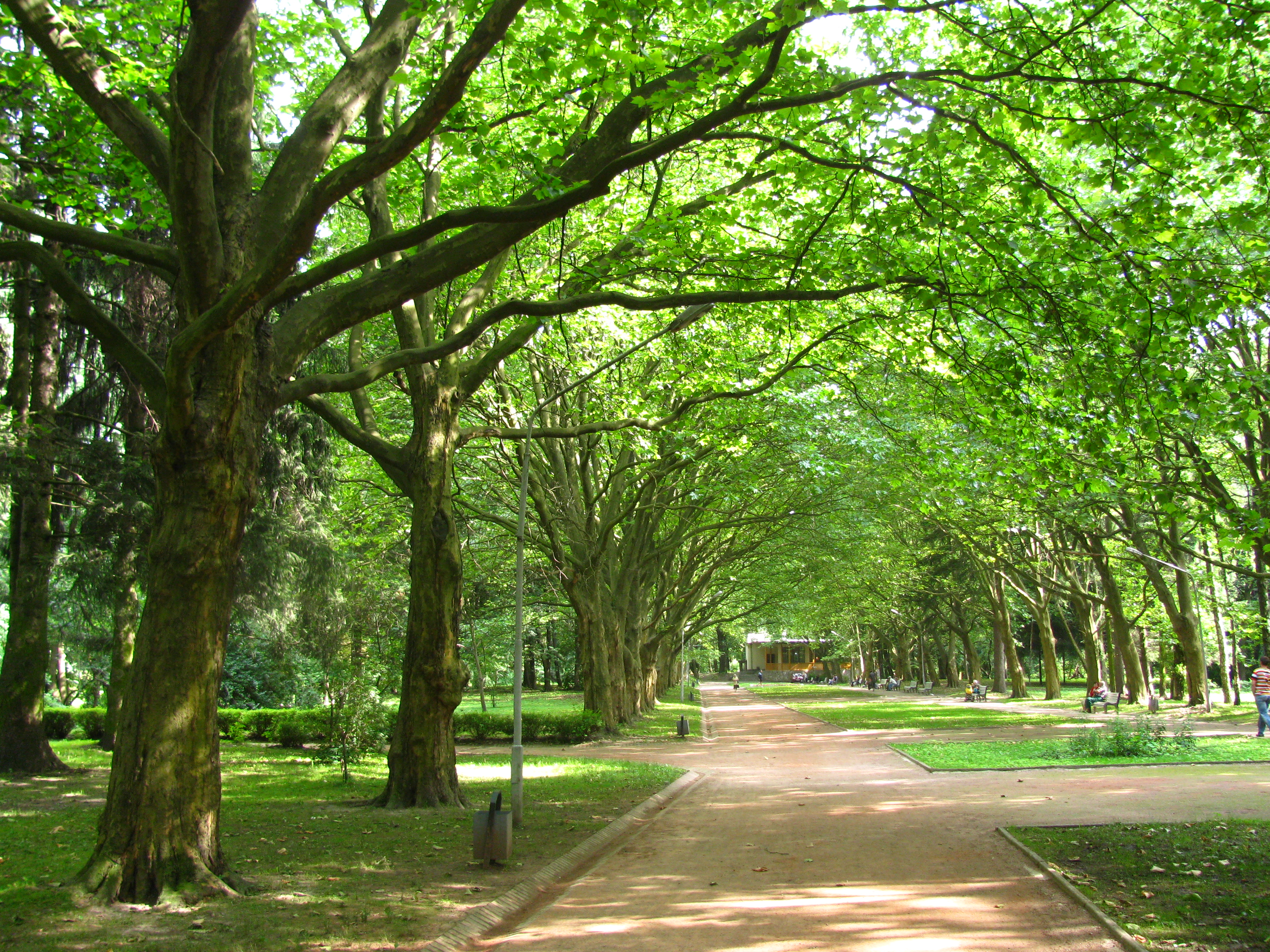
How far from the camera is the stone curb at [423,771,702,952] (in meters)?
6.27

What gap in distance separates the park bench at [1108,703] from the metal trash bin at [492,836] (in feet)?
83.1

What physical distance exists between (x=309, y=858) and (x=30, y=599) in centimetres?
952

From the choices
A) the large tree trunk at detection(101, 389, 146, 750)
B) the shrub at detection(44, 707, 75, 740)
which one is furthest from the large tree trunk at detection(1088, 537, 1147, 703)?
the shrub at detection(44, 707, 75, 740)

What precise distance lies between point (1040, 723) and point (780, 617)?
34.7 metres

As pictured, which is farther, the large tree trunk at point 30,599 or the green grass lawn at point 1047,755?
the green grass lawn at point 1047,755

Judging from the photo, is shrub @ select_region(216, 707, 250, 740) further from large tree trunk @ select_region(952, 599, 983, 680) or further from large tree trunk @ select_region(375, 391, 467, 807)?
large tree trunk @ select_region(952, 599, 983, 680)

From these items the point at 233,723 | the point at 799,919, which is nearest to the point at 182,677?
the point at 799,919

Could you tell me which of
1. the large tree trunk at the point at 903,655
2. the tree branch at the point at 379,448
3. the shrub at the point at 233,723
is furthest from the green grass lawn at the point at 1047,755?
the large tree trunk at the point at 903,655

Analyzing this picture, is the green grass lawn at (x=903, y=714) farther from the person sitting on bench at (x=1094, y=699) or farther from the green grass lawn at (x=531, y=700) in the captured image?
the green grass lawn at (x=531, y=700)

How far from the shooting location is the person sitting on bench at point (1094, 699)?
28281 millimetres

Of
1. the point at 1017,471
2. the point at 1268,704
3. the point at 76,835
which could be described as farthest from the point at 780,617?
the point at 76,835

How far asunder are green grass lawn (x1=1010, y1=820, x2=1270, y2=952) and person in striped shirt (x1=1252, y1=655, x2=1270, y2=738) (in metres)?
10.1

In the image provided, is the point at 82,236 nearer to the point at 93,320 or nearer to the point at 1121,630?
the point at 93,320

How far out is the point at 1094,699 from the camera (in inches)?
1118
